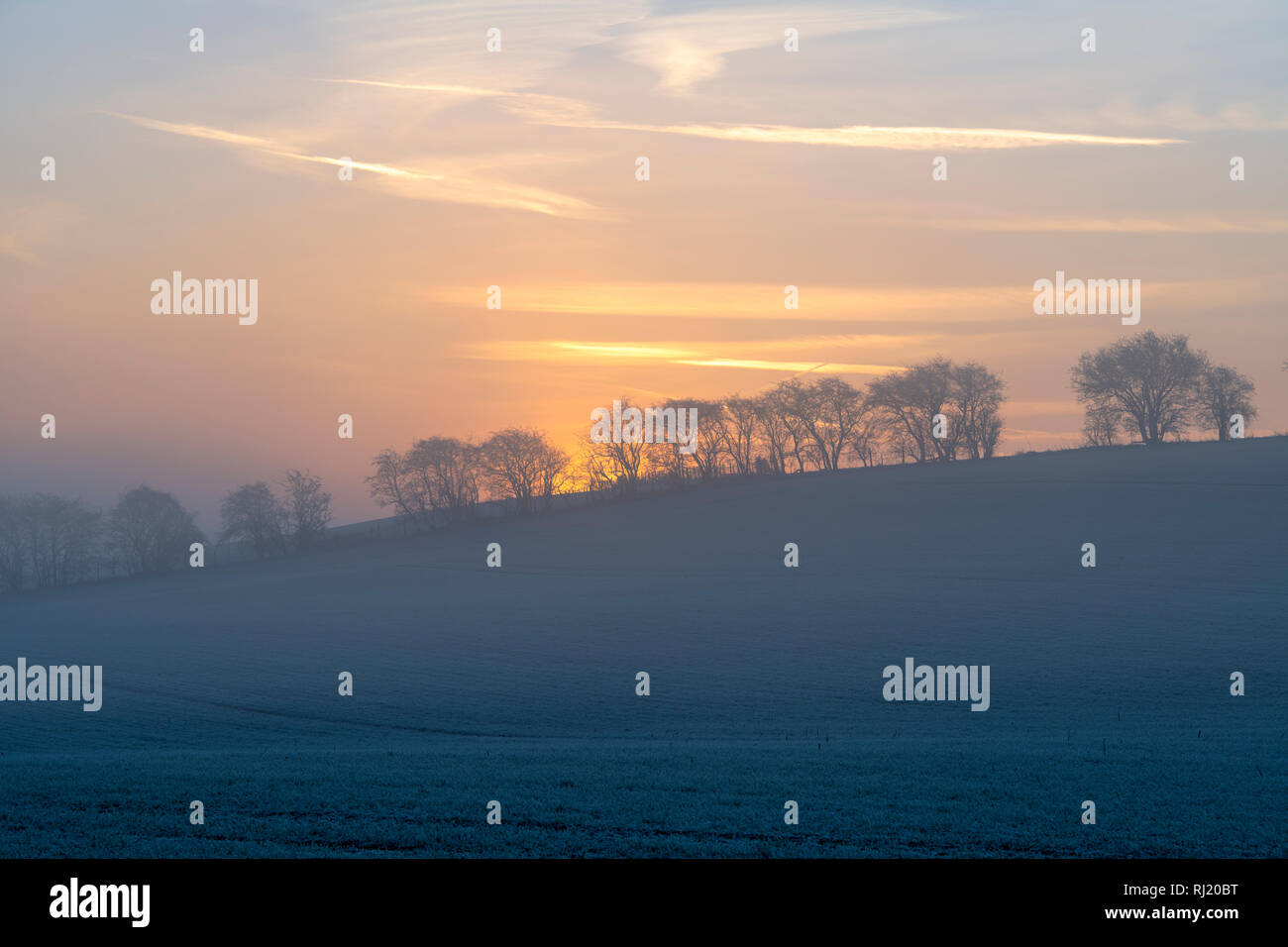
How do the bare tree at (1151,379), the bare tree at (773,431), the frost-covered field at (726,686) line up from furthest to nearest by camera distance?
the bare tree at (773,431) → the bare tree at (1151,379) → the frost-covered field at (726,686)

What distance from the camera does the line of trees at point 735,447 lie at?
360 feet

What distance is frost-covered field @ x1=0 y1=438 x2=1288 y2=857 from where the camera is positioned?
13375mm

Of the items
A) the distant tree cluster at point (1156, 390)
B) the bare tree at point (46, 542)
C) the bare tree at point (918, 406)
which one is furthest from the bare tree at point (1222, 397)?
the bare tree at point (46, 542)

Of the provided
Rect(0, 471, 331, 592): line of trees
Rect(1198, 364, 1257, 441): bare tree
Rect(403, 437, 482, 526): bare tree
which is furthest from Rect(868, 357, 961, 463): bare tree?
Rect(0, 471, 331, 592): line of trees

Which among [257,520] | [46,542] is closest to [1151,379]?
[257,520]

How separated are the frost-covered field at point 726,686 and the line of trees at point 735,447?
18.0m

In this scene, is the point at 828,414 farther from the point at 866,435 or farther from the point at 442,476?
the point at 442,476

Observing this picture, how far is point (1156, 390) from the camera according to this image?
10169 centimetres

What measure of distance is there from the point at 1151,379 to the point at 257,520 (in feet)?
322

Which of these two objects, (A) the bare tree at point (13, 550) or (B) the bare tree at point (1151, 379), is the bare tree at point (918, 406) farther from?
(A) the bare tree at point (13, 550)

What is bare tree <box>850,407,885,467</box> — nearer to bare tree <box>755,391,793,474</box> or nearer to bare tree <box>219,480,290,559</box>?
bare tree <box>755,391,793,474</box>

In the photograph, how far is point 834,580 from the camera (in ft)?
196
